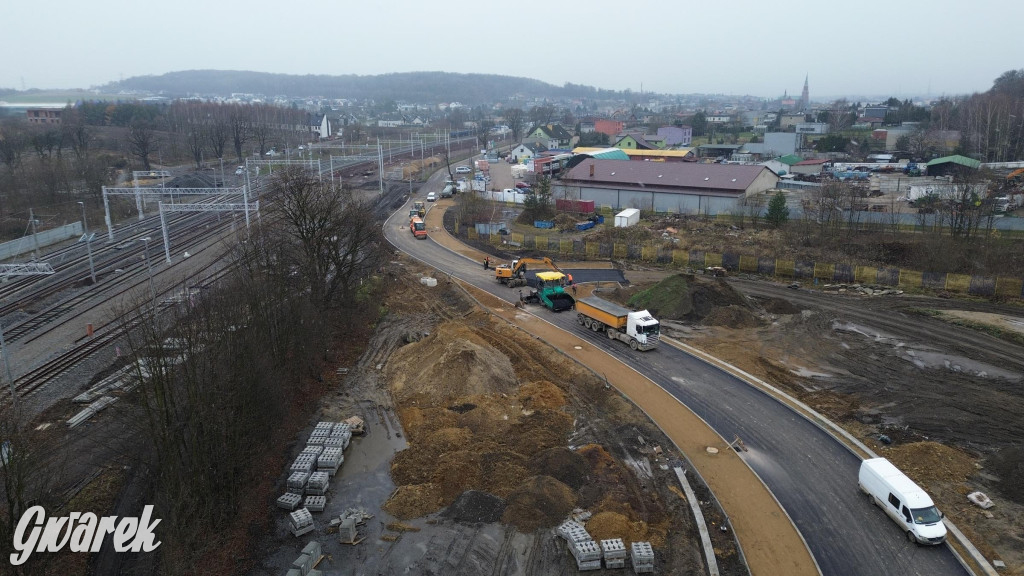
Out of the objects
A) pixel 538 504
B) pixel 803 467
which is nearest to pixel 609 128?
pixel 803 467

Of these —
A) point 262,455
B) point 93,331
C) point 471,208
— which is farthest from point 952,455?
point 471,208

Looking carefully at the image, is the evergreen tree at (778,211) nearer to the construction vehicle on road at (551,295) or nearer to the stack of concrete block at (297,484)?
the construction vehicle on road at (551,295)

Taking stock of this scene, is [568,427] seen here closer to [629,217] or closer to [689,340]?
[689,340]

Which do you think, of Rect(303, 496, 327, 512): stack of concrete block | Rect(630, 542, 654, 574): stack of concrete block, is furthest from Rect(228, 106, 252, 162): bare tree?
Rect(630, 542, 654, 574): stack of concrete block

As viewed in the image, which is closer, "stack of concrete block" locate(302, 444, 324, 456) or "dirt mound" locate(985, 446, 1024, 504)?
"dirt mound" locate(985, 446, 1024, 504)

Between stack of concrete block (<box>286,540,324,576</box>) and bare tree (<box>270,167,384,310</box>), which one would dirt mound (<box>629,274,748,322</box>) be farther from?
stack of concrete block (<box>286,540,324,576</box>)

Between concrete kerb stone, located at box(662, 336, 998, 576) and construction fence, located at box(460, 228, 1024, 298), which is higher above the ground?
construction fence, located at box(460, 228, 1024, 298)

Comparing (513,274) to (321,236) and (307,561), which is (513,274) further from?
(307,561)
